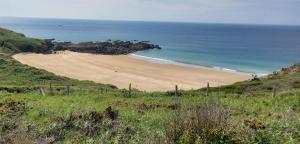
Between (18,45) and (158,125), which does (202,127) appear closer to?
(158,125)

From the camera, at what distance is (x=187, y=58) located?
11075 cm

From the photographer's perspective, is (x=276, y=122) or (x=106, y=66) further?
(x=106, y=66)

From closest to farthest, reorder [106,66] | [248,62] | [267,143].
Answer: [267,143], [106,66], [248,62]

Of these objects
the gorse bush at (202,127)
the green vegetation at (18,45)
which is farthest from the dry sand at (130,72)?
the gorse bush at (202,127)

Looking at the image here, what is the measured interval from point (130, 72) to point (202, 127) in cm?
7246

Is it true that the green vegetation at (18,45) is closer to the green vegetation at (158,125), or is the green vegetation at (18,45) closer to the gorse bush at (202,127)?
the green vegetation at (158,125)

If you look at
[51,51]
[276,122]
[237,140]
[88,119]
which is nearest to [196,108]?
[237,140]

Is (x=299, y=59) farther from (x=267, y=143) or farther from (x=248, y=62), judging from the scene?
(x=267, y=143)

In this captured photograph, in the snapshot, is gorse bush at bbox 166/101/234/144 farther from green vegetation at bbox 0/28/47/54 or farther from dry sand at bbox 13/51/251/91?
green vegetation at bbox 0/28/47/54

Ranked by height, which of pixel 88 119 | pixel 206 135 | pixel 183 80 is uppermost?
pixel 206 135

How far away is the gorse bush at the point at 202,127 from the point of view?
9.65 m

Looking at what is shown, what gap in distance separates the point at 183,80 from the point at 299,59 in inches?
2137

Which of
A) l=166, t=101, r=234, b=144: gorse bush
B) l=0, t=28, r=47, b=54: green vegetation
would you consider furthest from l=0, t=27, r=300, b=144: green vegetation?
l=0, t=28, r=47, b=54: green vegetation

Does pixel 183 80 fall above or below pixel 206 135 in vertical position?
below
